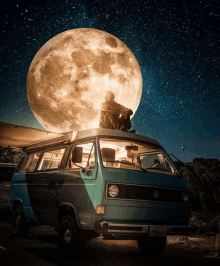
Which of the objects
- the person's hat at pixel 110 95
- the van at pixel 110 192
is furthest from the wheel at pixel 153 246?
the person's hat at pixel 110 95

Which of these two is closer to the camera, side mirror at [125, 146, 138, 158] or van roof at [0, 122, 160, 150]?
van roof at [0, 122, 160, 150]

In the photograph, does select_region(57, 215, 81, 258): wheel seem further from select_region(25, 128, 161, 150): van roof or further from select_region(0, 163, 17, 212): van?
select_region(0, 163, 17, 212): van

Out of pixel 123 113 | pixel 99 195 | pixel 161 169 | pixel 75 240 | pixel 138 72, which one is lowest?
pixel 75 240

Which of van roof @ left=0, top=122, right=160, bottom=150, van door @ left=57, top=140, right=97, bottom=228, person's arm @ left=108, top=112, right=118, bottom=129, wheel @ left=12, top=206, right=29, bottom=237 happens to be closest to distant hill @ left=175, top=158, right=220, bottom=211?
person's arm @ left=108, top=112, right=118, bottom=129

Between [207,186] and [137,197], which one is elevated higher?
[207,186]

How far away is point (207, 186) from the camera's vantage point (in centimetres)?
3541

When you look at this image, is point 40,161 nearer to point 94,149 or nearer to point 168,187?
point 94,149

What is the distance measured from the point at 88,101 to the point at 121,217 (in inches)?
275

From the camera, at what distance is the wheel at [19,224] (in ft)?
24.7

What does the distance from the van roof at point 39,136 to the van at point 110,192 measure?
31mm

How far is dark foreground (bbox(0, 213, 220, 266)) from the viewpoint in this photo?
5.07 m

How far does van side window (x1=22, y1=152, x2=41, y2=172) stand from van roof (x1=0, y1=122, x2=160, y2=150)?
263 millimetres

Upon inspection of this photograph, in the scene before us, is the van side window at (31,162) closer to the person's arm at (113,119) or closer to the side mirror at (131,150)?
the person's arm at (113,119)

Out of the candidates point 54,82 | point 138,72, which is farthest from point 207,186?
point 54,82
